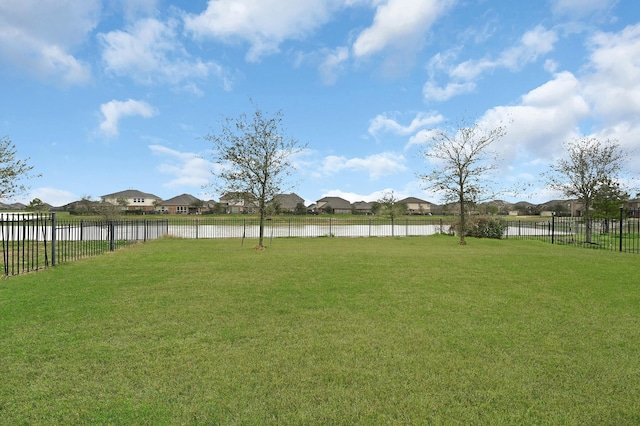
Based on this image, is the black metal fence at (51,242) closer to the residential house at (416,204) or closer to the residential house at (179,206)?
the residential house at (179,206)

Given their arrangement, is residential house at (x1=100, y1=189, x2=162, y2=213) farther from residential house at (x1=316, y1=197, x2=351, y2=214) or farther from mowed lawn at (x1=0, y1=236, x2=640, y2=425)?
mowed lawn at (x1=0, y1=236, x2=640, y2=425)

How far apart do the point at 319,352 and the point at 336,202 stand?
325 ft

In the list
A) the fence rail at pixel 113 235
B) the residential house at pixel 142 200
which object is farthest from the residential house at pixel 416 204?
the residential house at pixel 142 200

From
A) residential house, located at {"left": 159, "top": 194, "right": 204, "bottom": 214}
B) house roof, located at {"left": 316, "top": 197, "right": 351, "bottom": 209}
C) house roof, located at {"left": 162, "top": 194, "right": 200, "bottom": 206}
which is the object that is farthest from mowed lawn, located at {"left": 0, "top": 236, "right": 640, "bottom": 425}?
house roof, located at {"left": 316, "top": 197, "right": 351, "bottom": 209}

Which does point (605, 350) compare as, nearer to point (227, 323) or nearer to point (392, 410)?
point (392, 410)

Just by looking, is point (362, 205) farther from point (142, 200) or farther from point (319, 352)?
point (319, 352)

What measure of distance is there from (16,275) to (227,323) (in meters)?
7.37

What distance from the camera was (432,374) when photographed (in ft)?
11.5

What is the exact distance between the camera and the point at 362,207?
10138 cm

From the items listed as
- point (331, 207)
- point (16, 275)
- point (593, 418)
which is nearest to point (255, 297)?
point (593, 418)

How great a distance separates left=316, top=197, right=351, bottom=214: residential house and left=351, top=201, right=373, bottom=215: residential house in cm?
167

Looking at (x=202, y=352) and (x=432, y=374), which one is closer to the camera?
(x=432, y=374)

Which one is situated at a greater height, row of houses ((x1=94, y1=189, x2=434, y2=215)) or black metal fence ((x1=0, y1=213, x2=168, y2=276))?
row of houses ((x1=94, y1=189, x2=434, y2=215))

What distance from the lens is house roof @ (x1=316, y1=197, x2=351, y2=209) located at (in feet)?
329
